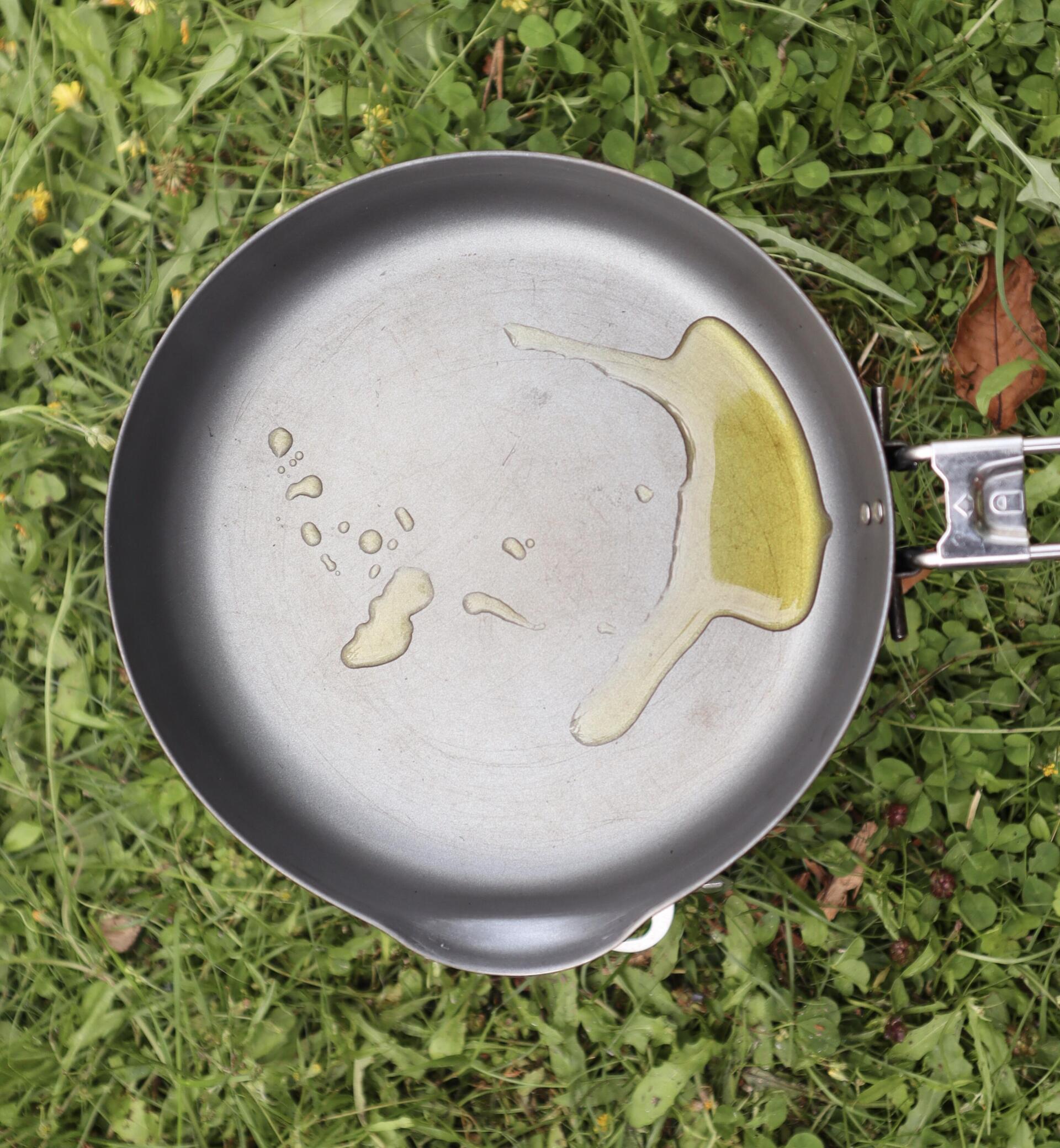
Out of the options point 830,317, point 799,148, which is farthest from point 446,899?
point 799,148

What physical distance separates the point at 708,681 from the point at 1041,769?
0.48m

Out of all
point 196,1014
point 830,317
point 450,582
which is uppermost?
point 830,317

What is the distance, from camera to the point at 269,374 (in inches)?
40.9

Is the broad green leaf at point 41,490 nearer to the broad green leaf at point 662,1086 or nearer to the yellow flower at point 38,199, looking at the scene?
the yellow flower at point 38,199

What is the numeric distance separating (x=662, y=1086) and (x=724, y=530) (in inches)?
27.4

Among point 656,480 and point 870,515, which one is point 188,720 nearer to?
point 656,480

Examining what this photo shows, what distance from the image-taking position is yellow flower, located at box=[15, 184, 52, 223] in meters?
1.13

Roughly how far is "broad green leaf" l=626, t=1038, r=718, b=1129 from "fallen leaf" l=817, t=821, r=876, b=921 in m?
0.24

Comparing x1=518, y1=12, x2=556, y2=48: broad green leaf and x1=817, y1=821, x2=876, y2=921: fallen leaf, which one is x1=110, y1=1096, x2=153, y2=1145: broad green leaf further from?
x1=518, y1=12, x2=556, y2=48: broad green leaf

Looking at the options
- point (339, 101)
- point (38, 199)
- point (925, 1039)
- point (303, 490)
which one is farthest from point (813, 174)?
point (925, 1039)

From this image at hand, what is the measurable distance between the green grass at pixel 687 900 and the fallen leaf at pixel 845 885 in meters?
0.01

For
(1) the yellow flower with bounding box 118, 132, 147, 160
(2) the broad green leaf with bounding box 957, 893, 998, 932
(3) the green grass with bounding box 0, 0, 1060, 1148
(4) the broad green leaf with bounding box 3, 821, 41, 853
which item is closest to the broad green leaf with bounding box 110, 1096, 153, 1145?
(3) the green grass with bounding box 0, 0, 1060, 1148

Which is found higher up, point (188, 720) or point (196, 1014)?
point (188, 720)

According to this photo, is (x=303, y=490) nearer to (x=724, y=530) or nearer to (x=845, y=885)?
(x=724, y=530)
